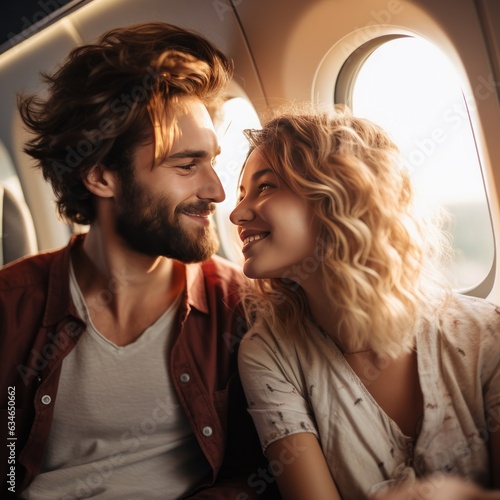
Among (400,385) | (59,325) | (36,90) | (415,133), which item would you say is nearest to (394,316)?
(400,385)

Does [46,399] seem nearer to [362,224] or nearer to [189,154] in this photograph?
[189,154]

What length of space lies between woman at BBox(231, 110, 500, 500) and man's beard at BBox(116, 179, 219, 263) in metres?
0.27

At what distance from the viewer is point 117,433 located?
164 cm

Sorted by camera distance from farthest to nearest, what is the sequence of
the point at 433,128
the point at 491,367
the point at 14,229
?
1. the point at 14,229
2. the point at 433,128
3. the point at 491,367

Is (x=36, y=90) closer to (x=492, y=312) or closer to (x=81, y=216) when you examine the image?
(x=81, y=216)

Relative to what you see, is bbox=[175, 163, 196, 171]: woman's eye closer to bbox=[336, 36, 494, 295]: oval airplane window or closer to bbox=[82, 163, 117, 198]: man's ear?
bbox=[82, 163, 117, 198]: man's ear

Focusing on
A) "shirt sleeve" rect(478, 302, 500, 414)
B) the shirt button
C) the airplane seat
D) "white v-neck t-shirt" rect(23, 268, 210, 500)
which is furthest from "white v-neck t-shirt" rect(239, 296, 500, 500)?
the airplane seat

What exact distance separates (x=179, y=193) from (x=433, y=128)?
35.9 inches

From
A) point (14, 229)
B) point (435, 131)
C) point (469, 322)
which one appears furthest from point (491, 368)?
point (14, 229)

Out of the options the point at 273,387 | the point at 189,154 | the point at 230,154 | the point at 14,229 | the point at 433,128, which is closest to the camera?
the point at 273,387

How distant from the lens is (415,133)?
191 centimetres

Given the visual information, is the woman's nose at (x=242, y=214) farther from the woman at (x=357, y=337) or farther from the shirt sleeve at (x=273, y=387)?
the shirt sleeve at (x=273, y=387)

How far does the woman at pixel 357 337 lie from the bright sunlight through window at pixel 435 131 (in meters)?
0.30

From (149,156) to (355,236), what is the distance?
778 mm
